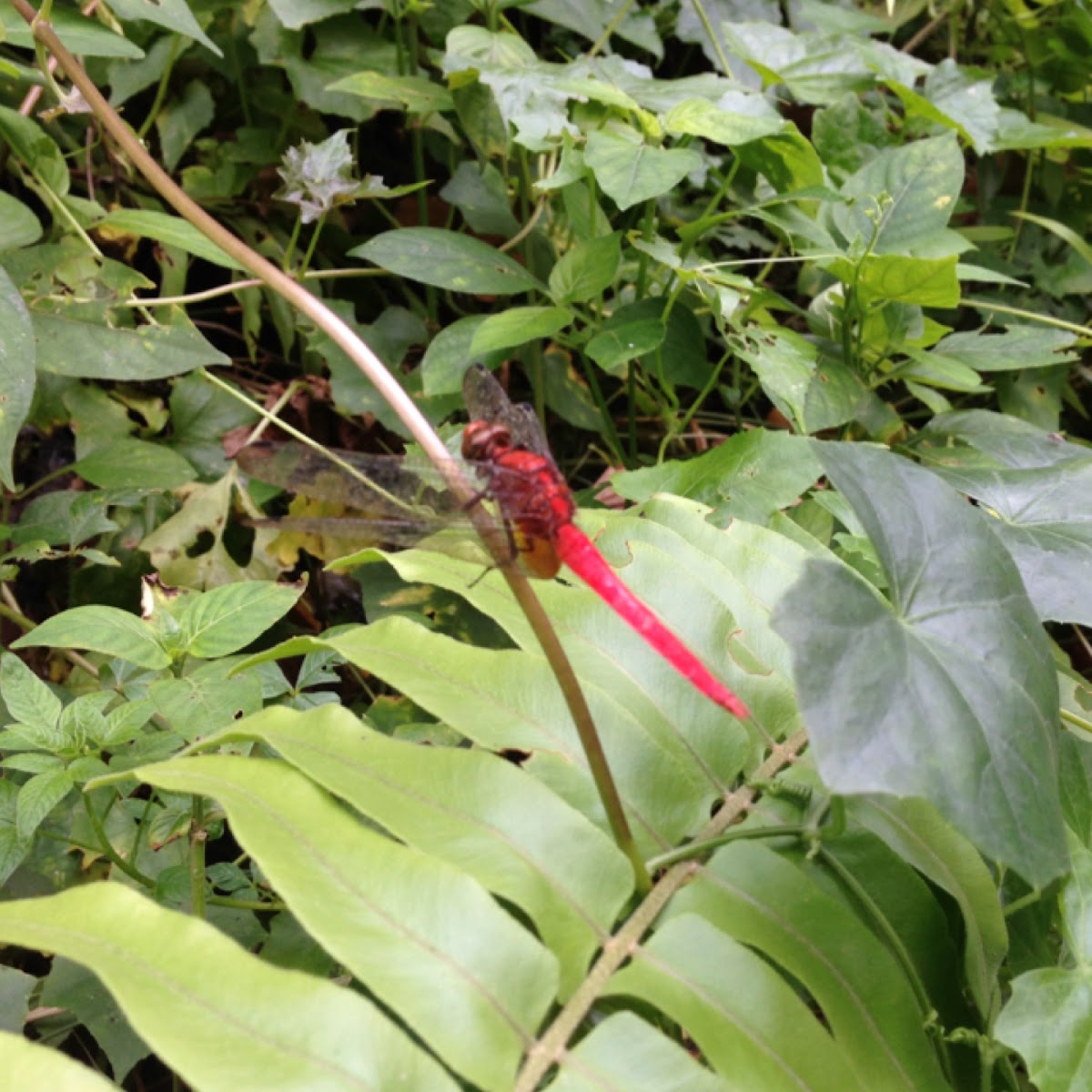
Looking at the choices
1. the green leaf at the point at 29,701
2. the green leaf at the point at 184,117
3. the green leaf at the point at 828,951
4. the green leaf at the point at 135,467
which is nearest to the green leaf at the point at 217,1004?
the green leaf at the point at 828,951

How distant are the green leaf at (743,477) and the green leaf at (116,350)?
61 centimetres

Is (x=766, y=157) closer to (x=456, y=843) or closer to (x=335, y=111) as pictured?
(x=335, y=111)

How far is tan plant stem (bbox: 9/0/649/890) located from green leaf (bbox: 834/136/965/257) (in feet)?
3.42

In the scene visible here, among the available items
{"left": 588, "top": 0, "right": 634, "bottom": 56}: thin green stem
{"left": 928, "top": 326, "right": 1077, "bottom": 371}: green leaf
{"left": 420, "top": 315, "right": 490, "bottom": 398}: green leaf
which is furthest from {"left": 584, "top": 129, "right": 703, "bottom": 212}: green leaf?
{"left": 928, "top": 326, "right": 1077, "bottom": 371}: green leaf

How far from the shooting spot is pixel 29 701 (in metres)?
0.95

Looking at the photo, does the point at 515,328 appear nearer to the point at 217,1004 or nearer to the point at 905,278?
the point at 905,278

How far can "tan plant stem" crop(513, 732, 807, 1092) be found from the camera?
0.63m

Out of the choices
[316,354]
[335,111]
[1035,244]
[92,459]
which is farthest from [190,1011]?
[1035,244]

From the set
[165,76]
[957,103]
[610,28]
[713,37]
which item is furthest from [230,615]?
[957,103]

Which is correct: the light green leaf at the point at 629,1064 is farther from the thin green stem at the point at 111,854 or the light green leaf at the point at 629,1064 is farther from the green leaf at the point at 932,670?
the thin green stem at the point at 111,854

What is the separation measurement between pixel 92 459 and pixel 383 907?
1.05m

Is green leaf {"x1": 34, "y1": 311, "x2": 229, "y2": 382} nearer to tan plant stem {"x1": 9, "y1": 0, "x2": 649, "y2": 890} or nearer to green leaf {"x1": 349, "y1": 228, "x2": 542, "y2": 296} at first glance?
green leaf {"x1": 349, "y1": 228, "x2": 542, "y2": 296}

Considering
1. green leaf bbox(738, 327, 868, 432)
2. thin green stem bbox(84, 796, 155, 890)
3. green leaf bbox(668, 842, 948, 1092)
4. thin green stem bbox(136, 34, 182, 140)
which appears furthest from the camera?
thin green stem bbox(136, 34, 182, 140)

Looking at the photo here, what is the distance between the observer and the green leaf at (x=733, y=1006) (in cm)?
65
